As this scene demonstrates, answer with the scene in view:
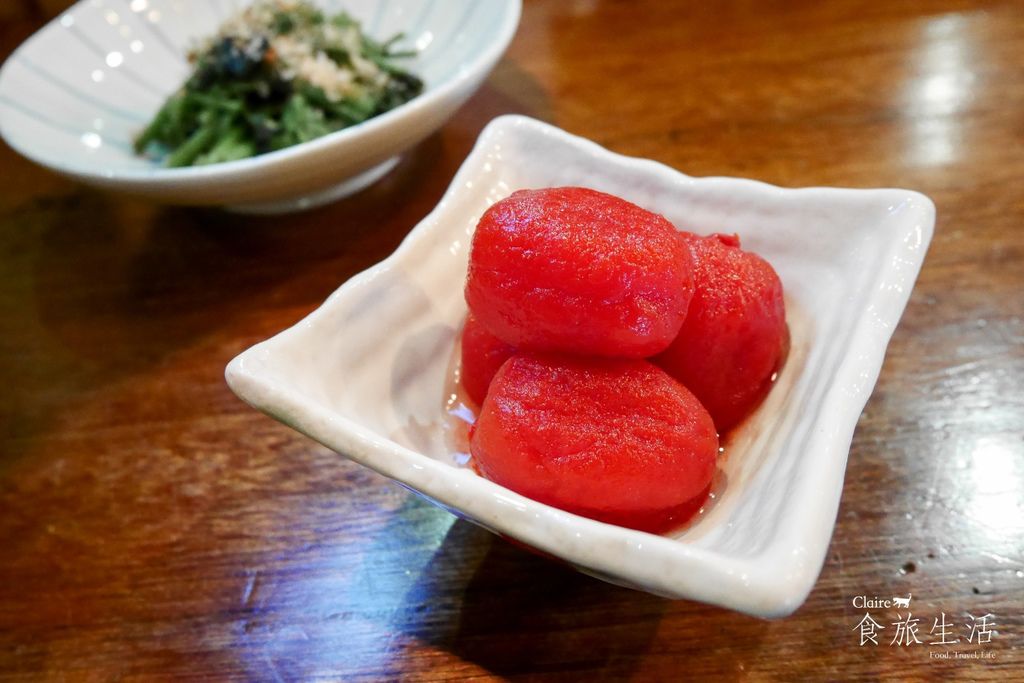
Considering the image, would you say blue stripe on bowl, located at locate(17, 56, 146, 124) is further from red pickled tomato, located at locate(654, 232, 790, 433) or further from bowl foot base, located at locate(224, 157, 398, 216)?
red pickled tomato, located at locate(654, 232, 790, 433)

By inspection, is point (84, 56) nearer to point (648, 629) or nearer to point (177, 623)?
point (177, 623)

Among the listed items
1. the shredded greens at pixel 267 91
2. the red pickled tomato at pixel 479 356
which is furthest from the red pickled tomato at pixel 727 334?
the shredded greens at pixel 267 91

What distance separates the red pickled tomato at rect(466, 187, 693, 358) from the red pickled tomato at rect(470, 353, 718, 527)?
0.03 metres

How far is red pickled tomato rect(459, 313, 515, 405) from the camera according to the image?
2.47ft

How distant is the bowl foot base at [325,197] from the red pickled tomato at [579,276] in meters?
0.69

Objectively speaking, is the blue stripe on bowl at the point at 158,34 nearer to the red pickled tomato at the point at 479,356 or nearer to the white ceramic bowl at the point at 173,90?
the white ceramic bowl at the point at 173,90

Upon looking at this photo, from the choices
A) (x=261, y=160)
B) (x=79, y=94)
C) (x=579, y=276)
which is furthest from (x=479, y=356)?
(x=79, y=94)

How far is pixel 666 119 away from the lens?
1.44 metres

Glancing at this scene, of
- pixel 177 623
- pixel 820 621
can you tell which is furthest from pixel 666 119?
pixel 177 623

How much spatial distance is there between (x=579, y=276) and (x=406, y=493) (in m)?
0.43

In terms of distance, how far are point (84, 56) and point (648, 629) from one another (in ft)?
5.32

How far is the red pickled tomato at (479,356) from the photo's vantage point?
751 mm

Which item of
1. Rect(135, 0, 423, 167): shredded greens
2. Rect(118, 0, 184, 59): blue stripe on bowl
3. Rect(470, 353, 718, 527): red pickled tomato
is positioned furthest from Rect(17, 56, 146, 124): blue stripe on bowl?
Rect(470, 353, 718, 527): red pickled tomato

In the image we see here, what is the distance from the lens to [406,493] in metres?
0.92
